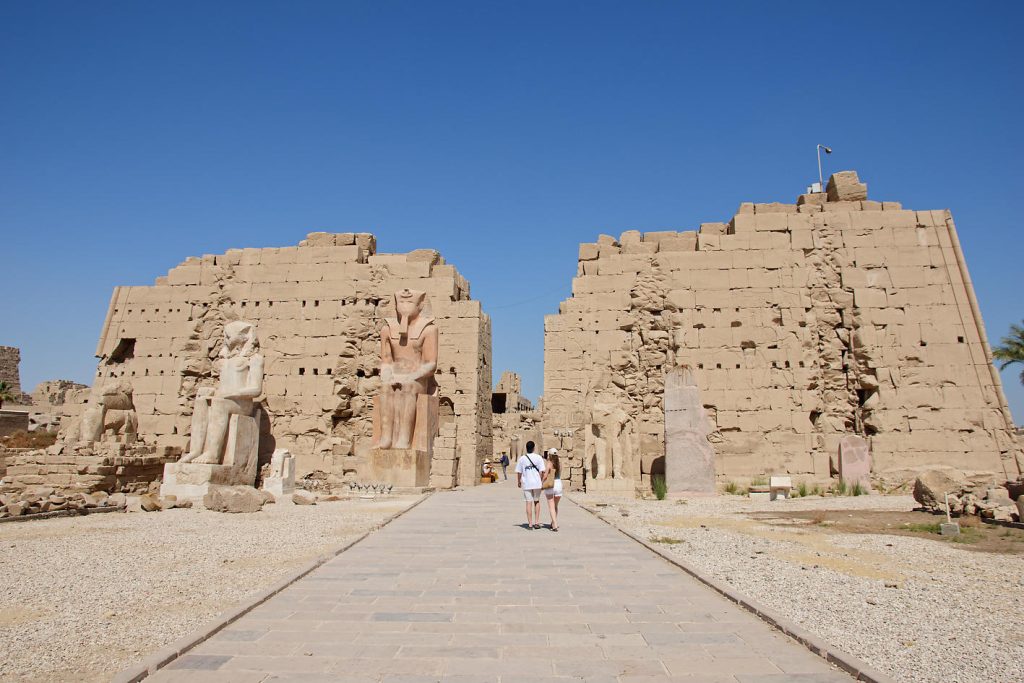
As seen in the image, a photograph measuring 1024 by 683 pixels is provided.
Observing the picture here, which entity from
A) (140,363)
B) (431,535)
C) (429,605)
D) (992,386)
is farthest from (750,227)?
(140,363)

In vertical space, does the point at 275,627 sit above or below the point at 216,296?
below

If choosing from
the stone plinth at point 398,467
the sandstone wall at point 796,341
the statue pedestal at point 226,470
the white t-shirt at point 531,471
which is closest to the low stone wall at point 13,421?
the statue pedestal at point 226,470

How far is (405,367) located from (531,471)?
6547 millimetres

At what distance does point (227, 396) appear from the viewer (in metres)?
12.7

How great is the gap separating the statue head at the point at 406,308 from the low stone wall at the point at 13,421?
63.6 feet

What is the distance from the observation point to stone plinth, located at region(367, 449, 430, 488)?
1360 centimetres

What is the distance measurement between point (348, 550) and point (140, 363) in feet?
45.9

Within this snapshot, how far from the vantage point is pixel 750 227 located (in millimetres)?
16047

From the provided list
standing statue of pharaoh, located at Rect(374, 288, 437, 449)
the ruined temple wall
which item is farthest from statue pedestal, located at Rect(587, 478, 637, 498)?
standing statue of pharaoh, located at Rect(374, 288, 437, 449)

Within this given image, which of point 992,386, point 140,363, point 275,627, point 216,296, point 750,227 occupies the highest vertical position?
point 750,227

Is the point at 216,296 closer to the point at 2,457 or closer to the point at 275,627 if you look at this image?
the point at 2,457

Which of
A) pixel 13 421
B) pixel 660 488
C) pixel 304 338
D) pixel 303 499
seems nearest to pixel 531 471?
pixel 303 499

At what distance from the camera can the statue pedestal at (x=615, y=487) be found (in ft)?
44.0

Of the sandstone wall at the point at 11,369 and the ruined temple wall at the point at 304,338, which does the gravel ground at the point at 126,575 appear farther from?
the sandstone wall at the point at 11,369
